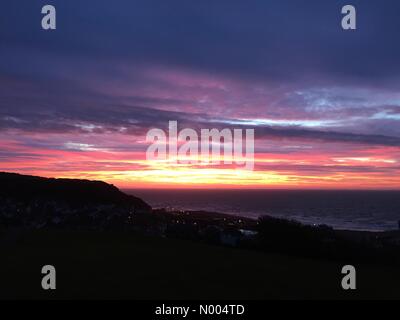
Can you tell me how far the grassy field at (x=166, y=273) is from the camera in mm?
12062

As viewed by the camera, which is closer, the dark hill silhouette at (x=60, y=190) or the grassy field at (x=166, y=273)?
the grassy field at (x=166, y=273)

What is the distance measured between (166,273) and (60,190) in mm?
48966

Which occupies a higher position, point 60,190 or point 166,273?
point 60,190

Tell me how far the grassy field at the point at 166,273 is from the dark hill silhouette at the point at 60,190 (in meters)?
35.9

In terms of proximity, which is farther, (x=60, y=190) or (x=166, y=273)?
(x=60, y=190)

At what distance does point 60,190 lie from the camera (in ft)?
197

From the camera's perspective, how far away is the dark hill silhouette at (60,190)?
55.8 m

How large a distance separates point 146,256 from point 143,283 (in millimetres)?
4002

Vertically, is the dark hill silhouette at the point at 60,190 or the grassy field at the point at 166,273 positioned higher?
the dark hill silhouette at the point at 60,190

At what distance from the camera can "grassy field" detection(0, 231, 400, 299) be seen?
12.1m
